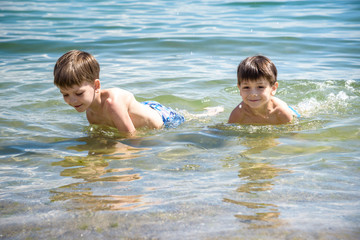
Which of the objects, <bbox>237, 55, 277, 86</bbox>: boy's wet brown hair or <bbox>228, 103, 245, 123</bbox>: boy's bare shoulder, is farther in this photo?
<bbox>228, 103, 245, 123</bbox>: boy's bare shoulder

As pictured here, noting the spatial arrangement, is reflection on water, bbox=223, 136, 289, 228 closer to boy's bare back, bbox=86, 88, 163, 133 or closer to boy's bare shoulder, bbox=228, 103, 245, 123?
boy's bare shoulder, bbox=228, 103, 245, 123

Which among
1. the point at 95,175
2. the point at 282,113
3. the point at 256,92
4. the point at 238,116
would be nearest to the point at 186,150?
the point at 95,175

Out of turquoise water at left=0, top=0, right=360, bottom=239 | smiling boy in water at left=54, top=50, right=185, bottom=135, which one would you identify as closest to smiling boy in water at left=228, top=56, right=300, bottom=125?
turquoise water at left=0, top=0, right=360, bottom=239

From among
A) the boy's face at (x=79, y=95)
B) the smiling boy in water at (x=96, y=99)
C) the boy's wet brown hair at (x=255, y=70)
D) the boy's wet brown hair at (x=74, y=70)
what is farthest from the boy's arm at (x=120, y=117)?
the boy's wet brown hair at (x=255, y=70)

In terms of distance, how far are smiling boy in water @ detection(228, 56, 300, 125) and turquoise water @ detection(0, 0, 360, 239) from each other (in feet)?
0.89

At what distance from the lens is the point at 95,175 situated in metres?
3.68

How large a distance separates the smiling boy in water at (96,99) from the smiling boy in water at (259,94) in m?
0.98

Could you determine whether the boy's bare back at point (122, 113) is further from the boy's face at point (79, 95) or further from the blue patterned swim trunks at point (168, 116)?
the boy's face at point (79, 95)

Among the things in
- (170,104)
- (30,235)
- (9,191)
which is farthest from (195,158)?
(170,104)

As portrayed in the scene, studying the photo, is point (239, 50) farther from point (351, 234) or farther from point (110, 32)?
point (351, 234)

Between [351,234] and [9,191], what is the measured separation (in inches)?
92.2

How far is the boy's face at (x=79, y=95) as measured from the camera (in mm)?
4637

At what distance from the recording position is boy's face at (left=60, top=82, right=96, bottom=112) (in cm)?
464

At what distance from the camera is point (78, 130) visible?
5.54 m
